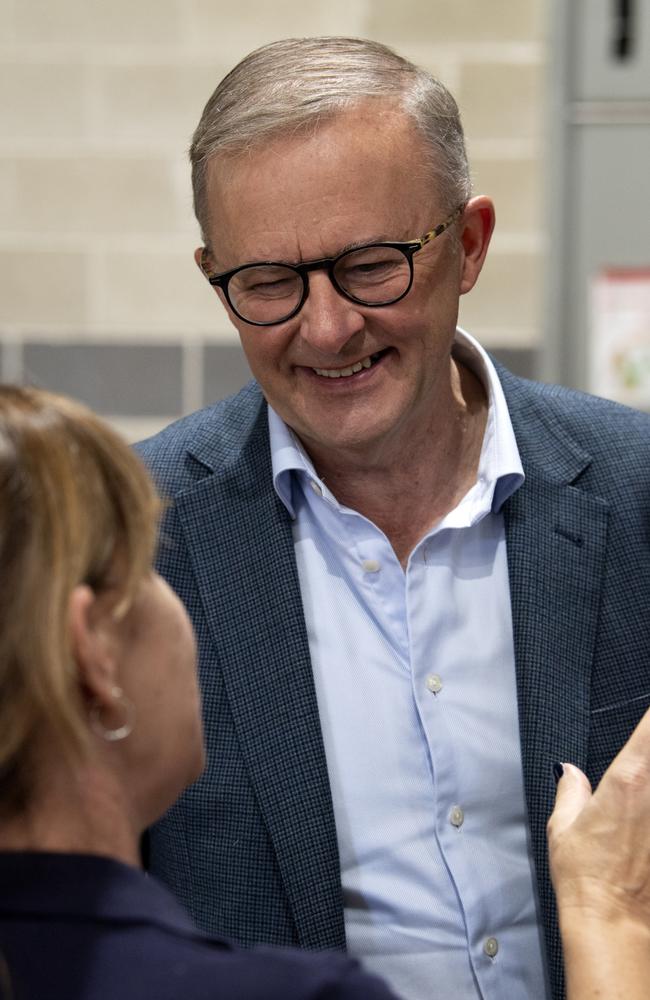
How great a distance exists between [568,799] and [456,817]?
0.22 m

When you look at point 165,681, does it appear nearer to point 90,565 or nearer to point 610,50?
point 90,565

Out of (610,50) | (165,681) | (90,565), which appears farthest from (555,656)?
(610,50)

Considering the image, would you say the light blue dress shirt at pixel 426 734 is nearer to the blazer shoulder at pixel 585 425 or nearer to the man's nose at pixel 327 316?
the blazer shoulder at pixel 585 425

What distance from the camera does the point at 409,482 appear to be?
169cm

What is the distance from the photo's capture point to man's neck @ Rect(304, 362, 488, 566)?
1677mm

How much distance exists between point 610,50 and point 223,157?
154 centimetres

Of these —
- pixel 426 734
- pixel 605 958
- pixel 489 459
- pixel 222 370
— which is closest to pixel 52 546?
pixel 605 958

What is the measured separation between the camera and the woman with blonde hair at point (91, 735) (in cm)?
90

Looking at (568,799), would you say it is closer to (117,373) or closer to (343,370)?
(343,370)

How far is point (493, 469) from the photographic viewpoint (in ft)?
5.41

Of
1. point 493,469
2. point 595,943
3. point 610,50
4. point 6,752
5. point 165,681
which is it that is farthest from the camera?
point 610,50

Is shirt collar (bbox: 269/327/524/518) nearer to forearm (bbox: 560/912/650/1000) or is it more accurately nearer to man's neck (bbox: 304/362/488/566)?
man's neck (bbox: 304/362/488/566)

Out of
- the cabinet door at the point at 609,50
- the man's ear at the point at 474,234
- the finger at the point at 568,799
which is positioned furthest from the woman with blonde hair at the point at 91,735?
the cabinet door at the point at 609,50

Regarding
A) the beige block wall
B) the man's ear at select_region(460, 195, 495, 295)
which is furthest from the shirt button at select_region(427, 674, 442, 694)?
the beige block wall
